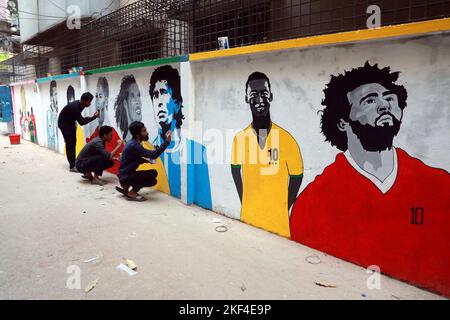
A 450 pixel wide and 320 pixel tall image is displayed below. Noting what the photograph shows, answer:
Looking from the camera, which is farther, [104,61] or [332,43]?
[104,61]

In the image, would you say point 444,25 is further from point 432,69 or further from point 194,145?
point 194,145

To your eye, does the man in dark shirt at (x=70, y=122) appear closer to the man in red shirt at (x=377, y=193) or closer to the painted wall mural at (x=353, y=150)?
the painted wall mural at (x=353, y=150)

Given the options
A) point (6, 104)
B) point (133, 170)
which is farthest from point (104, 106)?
point (6, 104)

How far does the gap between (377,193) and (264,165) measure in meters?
1.31

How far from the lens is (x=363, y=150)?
9.84 ft

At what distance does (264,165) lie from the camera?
388cm

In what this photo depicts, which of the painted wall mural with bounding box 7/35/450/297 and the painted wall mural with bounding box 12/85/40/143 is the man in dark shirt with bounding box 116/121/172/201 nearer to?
the painted wall mural with bounding box 7/35/450/297

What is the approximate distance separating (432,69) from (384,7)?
3431mm

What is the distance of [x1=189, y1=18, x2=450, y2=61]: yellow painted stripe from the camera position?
2.40 meters

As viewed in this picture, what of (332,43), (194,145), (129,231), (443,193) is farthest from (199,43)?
(443,193)

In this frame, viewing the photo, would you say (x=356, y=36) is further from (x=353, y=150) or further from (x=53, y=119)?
(x=53, y=119)

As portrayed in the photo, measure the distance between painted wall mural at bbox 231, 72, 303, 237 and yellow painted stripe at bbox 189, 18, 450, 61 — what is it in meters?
0.33

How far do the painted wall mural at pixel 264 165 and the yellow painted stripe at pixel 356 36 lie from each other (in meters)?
0.33

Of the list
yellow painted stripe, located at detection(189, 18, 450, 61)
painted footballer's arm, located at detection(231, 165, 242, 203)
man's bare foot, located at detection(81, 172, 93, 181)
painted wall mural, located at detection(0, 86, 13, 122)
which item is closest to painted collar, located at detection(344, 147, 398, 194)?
yellow painted stripe, located at detection(189, 18, 450, 61)
